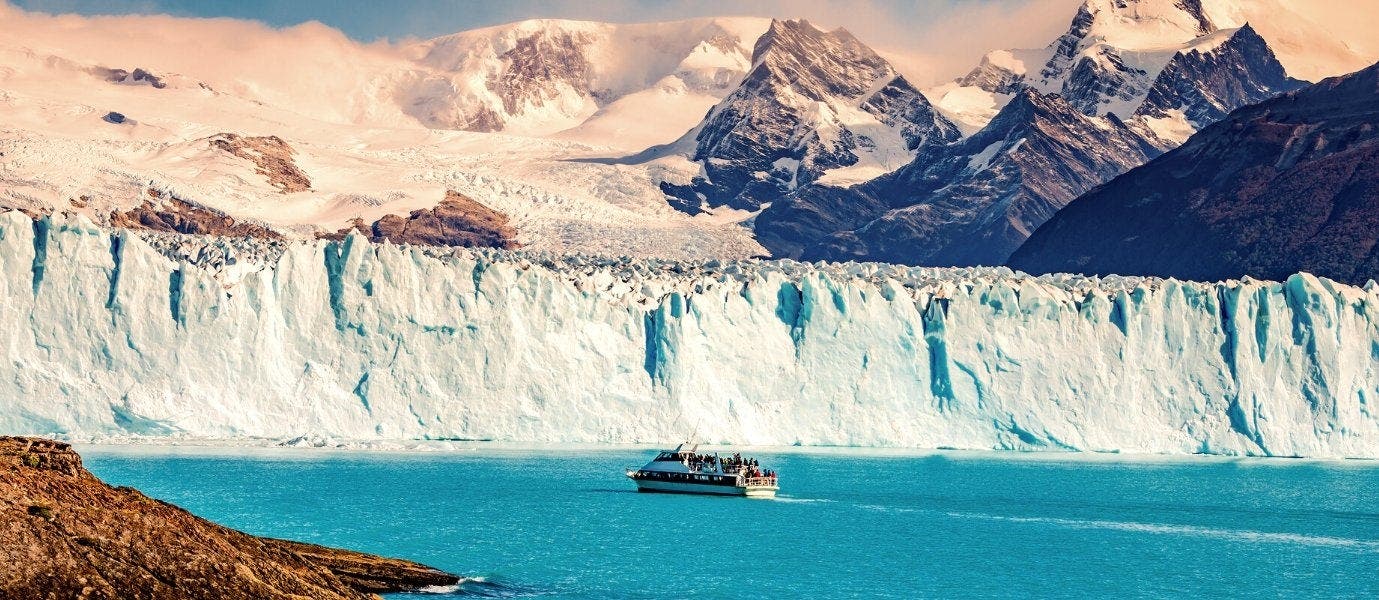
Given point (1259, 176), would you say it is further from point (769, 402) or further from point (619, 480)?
point (619, 480)

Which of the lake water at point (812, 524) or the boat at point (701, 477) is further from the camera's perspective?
the boat at point (701, 477)

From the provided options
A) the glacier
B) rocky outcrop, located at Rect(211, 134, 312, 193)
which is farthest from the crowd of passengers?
rocky outcrop, located at Rect(211, 134, 312, 193)

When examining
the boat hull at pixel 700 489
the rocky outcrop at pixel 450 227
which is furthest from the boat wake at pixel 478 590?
the rocky outcrop at pixel 450 227

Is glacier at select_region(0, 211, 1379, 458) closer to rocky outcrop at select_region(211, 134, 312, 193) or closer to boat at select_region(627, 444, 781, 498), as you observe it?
boat at select_region(627, 444, 781, 498)

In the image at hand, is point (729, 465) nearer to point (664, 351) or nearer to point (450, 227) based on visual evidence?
point (664, 351)

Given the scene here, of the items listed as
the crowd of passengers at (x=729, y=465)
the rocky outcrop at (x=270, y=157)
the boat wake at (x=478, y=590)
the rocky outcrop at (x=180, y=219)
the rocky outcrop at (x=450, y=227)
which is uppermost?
the rocky outcrop at (x=270, y=157)

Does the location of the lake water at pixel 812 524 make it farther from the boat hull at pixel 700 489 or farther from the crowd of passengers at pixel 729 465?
the crowd of passengers at pixel 729 465
